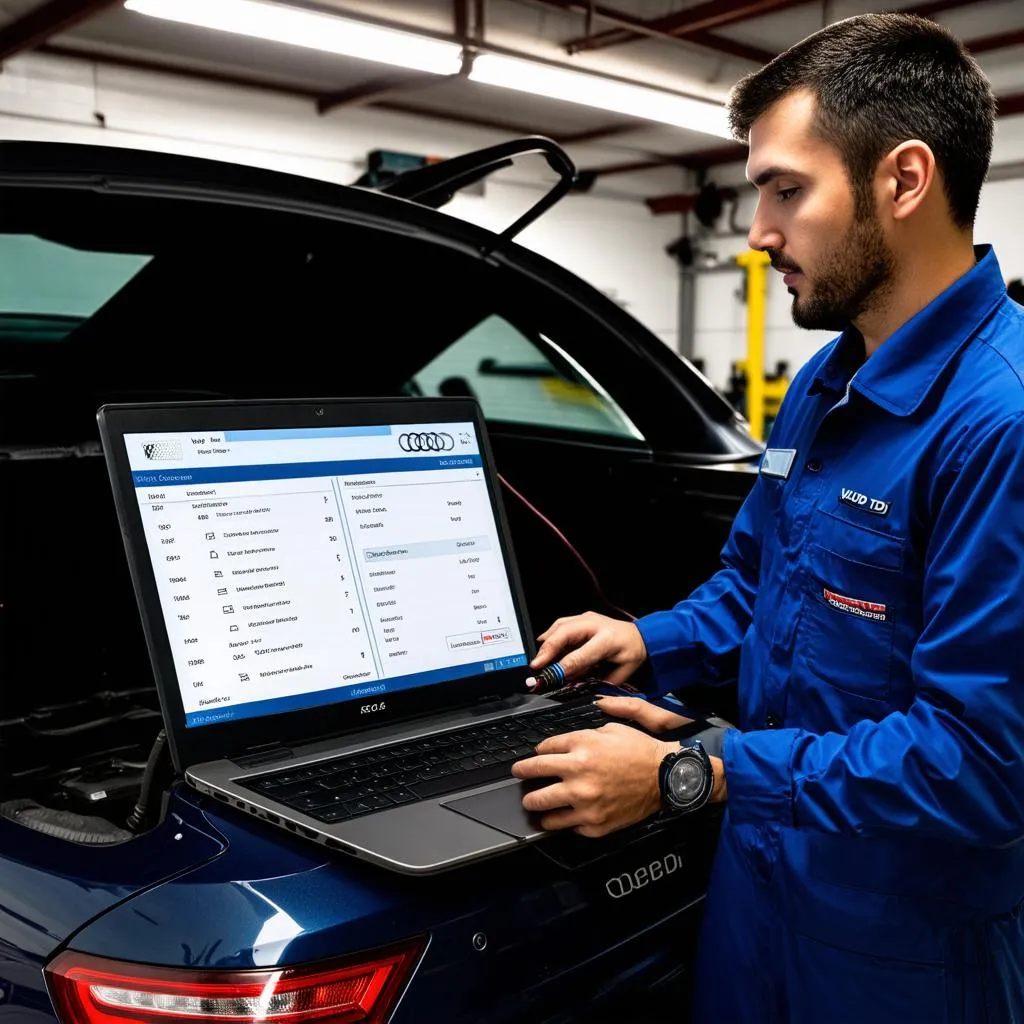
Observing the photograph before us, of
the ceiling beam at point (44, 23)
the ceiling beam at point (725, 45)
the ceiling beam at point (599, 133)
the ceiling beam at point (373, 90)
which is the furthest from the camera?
the ceiling beam at point (599, 133)

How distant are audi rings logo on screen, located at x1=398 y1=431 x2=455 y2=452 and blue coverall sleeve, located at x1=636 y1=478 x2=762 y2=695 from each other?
1.15ft

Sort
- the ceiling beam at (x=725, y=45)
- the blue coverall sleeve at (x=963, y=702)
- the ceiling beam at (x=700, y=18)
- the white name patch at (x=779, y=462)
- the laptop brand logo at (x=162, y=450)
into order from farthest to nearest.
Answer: the ceiling beam at (x=725, y=45) < the ceiling beam at (x=700, y=18) < the white name patch at (x=779, y=462) < the laptop brand logo at (x=162, y=450) < the blue coverall sleeve at (x=963, y=702)

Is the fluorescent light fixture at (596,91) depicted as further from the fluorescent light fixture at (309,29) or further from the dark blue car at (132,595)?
the dark blue car at (132,595)

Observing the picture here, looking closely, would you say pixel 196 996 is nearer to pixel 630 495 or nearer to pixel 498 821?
pixel 498 821

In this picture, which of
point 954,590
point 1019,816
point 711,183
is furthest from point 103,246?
point 711,183

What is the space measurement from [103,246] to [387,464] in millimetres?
646

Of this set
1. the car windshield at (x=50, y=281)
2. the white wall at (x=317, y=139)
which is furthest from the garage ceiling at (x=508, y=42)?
the car windshield at (x=50, y=281)

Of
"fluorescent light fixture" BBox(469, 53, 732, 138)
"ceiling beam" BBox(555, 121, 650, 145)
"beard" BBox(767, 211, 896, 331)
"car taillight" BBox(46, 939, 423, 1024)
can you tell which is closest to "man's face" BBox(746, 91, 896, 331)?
"beard" BBox(767, 211, 896, 331)

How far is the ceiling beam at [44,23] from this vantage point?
6.17 m

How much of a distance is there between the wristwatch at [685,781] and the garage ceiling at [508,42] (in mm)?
5551

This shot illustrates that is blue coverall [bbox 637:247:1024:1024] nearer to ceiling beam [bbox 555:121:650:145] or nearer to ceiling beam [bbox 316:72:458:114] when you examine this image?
ceiling beam [bbox 316:72:458:114]

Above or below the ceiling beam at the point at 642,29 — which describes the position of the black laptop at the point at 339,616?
below

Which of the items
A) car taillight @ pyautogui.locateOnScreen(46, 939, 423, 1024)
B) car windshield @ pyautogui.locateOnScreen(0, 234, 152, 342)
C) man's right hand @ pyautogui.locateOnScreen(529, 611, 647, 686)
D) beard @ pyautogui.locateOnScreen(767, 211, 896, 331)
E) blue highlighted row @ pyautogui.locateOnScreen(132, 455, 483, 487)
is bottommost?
car taillight @ pyautogui.locateOnScreen(46, 939, 423, 1024)

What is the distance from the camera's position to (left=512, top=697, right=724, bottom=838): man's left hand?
0.95m
